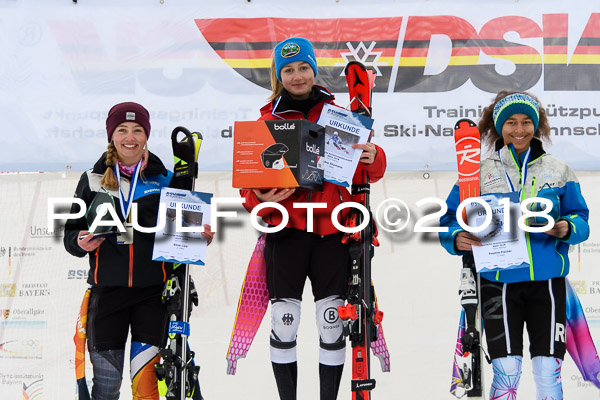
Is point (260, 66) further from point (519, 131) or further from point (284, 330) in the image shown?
point (284, 330)

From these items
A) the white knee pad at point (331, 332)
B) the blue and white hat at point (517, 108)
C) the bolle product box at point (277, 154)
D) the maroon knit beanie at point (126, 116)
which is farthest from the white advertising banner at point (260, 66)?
the white knee pad at point (331, 332)

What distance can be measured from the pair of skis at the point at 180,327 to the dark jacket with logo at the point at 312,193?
32 centimetres

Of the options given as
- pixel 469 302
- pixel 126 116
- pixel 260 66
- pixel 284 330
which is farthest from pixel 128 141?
pixel 469 302

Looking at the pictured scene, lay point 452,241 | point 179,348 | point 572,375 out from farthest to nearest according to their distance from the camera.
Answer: point 572,375 → point 452,241 → point 179,348

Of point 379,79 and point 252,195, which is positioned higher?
point 379,79

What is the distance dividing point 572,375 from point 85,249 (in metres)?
3.04

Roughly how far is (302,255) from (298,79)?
86 centimetres

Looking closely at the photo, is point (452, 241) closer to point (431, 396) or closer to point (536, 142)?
point (536, 142)

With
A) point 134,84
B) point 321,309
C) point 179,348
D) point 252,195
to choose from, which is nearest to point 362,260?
point 321,309

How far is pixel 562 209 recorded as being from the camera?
347 cm

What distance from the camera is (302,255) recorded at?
3.39 m

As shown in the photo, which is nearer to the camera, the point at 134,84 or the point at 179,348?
the point at 179,348

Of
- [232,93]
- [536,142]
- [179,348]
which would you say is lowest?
[179,348]

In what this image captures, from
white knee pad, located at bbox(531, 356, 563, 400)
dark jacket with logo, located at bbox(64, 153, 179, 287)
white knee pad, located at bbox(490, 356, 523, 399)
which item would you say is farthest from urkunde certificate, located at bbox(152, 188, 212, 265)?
white knee pad, located at bbox(531, 356, 563, 400)
